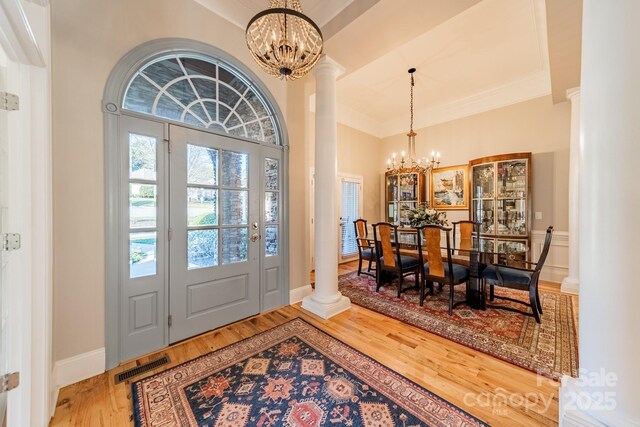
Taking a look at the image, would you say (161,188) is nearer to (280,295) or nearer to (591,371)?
(280,295)

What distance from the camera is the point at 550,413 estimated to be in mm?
1480

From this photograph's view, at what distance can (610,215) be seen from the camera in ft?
3.37

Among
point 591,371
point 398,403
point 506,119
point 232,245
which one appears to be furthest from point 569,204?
point 232,245

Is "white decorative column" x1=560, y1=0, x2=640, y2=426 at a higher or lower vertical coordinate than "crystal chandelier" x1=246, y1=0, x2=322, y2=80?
lower

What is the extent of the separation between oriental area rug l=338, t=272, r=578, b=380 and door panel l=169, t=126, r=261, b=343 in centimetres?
159

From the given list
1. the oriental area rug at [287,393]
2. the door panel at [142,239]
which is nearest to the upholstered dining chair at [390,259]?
the oriental area rug at [287,393]

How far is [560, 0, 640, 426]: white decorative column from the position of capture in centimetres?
99

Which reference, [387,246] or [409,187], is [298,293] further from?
[409,187]

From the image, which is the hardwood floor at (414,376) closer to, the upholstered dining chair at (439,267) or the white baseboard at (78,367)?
the white baseboard at (78,367)

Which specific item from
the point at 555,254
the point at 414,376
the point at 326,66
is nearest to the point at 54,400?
the point at 414,376

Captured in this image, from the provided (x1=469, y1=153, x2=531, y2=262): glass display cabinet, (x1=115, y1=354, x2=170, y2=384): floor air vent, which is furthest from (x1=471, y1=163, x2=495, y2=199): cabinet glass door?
(x1=115, y1=354, x2=170, y2=384): floor air vent

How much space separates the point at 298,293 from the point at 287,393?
5.18 feet

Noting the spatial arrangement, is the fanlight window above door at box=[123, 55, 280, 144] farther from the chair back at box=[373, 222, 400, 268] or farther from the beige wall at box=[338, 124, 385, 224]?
the beige wall at box=[338, 124, 385, 224]

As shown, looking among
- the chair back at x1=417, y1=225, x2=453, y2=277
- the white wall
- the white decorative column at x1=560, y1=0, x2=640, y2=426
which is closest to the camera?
the white decorative column at x1=560, y1=0, x2=640, y2=426
